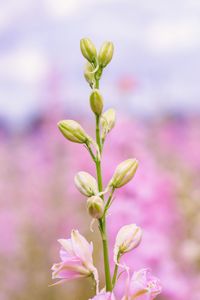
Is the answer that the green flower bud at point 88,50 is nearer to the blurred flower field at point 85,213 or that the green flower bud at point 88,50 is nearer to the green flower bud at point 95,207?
the green flower bud at point 95,207

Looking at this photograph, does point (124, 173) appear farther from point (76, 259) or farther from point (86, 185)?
point (76, 259)

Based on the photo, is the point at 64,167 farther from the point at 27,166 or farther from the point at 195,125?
the point at 195,125

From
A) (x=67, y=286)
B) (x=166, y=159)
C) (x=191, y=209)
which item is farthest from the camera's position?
(x=166, y=159)

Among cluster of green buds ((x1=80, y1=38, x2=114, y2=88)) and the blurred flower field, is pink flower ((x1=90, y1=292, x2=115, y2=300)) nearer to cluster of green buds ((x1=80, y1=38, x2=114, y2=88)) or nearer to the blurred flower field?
cluster of green buds ((x1=80, y1=38, x2=114, y2=88))

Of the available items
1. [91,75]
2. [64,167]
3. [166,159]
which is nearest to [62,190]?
[64,167]

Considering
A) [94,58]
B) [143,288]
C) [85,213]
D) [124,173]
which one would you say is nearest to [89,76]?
[94,58]
